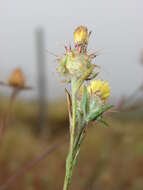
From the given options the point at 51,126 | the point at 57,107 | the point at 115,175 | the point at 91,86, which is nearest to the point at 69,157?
the point at 91,86

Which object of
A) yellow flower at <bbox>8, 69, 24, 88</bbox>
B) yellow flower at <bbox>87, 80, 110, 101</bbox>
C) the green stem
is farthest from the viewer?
yellow flower at <bbox>8, 69, 24, 88</bbox>

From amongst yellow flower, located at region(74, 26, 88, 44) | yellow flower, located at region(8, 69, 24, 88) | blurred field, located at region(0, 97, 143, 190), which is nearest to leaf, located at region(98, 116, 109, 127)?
yellow flower, located at region(74, 26, 88, 44)

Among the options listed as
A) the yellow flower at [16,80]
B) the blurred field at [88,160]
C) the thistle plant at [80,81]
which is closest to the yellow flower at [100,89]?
the thistle plant at [80,81]

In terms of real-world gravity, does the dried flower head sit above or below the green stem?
Answer: below

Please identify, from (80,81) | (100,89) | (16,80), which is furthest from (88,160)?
(80,81)

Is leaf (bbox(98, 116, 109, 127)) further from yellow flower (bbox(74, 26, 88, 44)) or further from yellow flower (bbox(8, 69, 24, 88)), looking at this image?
yellow flower (bbox(8, 69, 24, 88))

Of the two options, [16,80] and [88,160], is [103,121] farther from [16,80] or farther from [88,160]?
[88,160]
